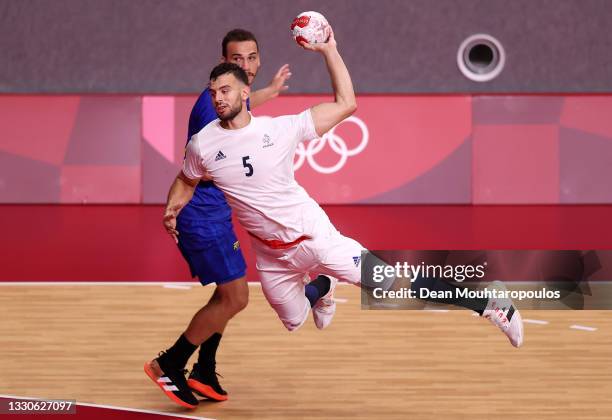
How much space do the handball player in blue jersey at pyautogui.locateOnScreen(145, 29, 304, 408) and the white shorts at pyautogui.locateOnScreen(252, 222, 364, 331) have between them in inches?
8.2

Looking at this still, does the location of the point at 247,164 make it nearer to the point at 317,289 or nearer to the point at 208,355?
the point at 317,289

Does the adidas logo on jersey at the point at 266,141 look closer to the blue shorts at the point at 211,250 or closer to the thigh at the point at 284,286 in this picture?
the thigh at the point at 284,286

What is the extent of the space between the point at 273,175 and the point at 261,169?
7 centimetres

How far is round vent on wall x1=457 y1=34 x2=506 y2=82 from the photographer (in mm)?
15359

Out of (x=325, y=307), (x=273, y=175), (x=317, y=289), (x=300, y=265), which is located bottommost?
(x=325, y=307)

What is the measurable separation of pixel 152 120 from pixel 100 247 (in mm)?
3315

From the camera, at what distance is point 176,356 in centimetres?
638

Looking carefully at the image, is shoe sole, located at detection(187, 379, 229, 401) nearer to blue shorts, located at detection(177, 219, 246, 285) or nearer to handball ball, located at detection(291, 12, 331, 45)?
blue shorts, located at detection(177, 219, 246, 285)

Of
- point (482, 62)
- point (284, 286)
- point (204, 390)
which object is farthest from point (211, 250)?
point (482, 62)

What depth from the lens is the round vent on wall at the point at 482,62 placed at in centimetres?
1536

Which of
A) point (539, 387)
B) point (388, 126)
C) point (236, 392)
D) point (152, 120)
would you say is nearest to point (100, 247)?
point (152, 120)

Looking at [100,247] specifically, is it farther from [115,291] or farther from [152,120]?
[152,120]

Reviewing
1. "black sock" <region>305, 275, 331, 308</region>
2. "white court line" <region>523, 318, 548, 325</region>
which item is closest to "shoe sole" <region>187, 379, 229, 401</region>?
"black sock" <region>305, 275, 331, 308</region>

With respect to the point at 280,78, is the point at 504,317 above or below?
below
